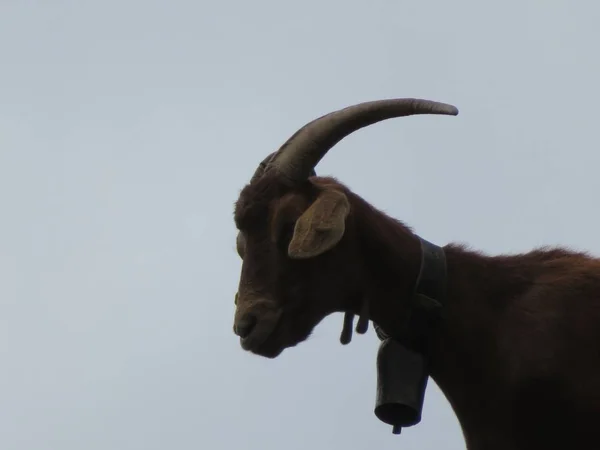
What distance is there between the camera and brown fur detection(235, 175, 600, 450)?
13039 mm

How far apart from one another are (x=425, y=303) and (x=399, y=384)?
70 cm

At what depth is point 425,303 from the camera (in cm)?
1359

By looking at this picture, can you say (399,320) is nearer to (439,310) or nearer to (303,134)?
(439,310)

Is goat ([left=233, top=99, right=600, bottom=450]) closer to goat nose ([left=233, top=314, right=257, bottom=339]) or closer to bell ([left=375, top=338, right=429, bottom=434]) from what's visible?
goat nose ([left=233, top=314, right=257, bottom=339])

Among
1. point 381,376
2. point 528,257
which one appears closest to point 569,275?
point 528,257

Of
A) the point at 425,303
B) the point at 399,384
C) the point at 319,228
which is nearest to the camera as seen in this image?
the point at 319,228

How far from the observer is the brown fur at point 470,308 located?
13039 millimetres

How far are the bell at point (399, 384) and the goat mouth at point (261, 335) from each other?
1075 millimetres

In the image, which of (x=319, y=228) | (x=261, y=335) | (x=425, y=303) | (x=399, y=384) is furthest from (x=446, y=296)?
(x=261, y=335)

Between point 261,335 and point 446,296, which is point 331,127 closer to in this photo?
point 446,296

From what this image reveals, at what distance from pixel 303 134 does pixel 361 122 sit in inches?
19.0

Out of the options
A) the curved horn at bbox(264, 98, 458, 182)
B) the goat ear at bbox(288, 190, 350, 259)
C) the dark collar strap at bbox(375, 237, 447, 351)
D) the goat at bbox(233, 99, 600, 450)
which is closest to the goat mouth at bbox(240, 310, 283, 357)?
the goat at bbox(233, 99, 600, 450)

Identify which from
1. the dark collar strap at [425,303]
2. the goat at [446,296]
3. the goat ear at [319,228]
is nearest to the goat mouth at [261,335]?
the goat at [446,296]

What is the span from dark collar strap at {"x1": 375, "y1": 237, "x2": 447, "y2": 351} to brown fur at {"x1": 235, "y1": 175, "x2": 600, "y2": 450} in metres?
0.08
